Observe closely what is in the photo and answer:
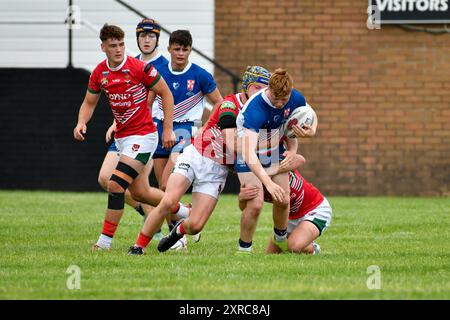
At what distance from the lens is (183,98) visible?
37.9 ft

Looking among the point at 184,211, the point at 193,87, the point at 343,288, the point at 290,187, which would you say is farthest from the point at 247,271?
the point at 193,87

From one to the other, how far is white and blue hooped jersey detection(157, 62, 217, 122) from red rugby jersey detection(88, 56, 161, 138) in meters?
1.49

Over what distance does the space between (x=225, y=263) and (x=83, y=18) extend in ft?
35.3

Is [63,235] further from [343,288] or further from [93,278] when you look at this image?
[343,288]

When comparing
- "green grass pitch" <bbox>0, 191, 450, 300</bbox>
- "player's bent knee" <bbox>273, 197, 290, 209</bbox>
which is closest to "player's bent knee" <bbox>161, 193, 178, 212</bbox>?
"green grass pitch" <bbox>0, 191, 450, 300</bbox>

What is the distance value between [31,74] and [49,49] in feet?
1.75

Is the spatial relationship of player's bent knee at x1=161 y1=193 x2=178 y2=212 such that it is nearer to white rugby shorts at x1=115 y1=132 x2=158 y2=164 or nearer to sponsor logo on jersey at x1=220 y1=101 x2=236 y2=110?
white rugby shorts at x1=115 y1=132 x2=158 y2=164

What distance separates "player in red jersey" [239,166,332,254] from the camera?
964cm

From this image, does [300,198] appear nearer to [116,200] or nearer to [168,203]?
[168,203]

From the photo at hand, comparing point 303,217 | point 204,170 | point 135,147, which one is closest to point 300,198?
point 303,217

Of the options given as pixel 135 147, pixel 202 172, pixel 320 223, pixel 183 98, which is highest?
pixel 183 98

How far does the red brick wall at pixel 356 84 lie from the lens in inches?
731

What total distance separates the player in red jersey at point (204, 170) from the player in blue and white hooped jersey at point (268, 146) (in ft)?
0.78

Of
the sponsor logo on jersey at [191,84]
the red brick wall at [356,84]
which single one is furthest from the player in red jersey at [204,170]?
the red brick wall at [356,84]
